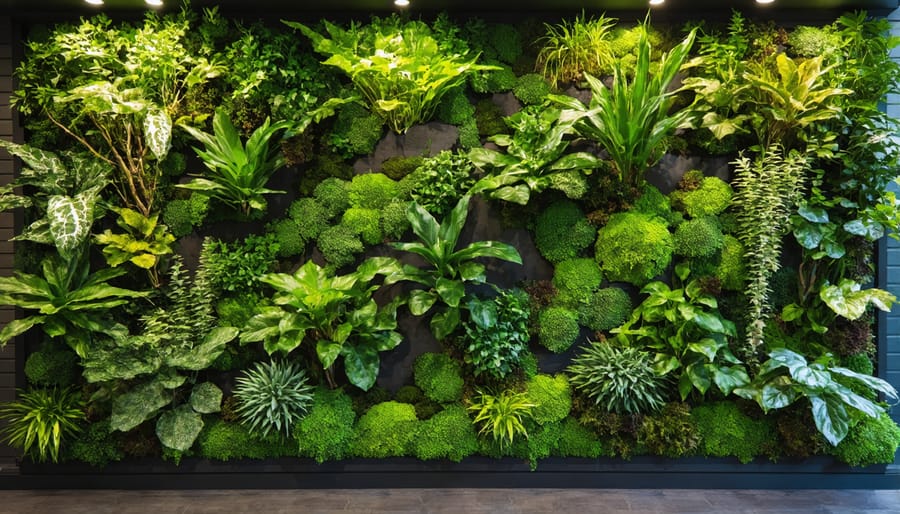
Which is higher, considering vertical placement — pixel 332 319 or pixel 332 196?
pixel 332 196

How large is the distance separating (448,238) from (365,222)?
62 cm

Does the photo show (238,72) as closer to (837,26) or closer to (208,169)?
(208,169)

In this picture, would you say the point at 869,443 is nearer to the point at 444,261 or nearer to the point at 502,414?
the point at 502,414

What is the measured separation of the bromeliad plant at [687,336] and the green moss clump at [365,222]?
1787mm

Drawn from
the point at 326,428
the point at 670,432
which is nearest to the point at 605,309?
the point at 670,432

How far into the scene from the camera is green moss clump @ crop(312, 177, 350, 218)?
12.5ft

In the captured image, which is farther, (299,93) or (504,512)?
(299,93)

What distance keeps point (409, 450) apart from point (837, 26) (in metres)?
4.11

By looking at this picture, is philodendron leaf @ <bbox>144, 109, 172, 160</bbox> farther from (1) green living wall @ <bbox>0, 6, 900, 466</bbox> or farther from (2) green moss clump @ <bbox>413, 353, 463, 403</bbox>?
(2) green moss clump @ <bbox>413, 353, 463, 403</bbox>

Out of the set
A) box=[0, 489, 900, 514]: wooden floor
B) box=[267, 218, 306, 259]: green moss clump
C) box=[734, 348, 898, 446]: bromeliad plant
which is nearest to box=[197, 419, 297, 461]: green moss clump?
box=[0, 489, 900, 514]: wooden floor

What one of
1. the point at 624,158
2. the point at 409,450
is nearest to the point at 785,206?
the point at 624,158

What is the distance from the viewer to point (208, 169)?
3918 mm

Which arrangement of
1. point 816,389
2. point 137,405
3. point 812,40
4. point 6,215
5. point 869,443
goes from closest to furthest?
1. point 816,389
2. point 137,405
3. point 869,443
4. point 812,40
5. point 6,215

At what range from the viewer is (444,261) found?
11.7 ft
